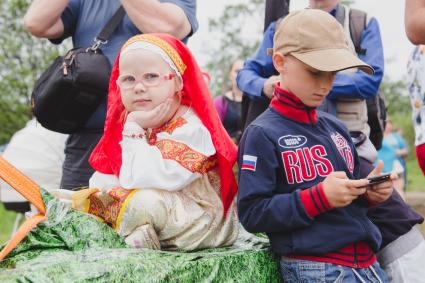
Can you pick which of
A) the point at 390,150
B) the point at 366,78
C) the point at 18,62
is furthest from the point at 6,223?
the point at 366,78

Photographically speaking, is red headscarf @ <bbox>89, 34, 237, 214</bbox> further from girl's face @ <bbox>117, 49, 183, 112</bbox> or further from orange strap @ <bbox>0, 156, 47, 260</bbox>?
orange strap @ <bbox>0, 156, 47, 260</bbox>

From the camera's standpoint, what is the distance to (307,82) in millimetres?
2270

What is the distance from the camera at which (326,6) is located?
3299 mm

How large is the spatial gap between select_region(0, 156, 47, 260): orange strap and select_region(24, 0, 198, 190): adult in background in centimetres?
99

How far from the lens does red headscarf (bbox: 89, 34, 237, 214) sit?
2416 mm

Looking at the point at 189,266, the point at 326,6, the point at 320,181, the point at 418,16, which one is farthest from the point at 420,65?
the point at 189,266

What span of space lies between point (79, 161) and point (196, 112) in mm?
829

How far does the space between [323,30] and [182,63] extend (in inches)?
20.8

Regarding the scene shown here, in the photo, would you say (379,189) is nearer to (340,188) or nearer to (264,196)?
(340,188)

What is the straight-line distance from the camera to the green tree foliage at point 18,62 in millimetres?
11516

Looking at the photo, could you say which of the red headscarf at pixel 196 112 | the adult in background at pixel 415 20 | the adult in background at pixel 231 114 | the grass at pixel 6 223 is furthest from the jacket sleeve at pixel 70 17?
the grass at pixel 6 223

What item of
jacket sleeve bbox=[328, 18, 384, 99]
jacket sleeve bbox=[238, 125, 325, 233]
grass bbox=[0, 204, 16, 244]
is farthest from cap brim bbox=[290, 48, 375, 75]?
grass bbox=[0, 204, 16, 244]

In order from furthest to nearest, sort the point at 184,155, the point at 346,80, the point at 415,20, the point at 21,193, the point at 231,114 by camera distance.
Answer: the point at 231,114, the point at 346,80, the point at 415,20, the point at 184,155, the point at 21,193

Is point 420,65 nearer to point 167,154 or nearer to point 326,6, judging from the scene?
point 326,6
